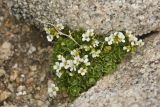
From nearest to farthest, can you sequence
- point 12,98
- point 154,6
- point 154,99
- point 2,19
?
1. point 154,99
2. point 154,6
3. point 12,98
4. point 2,19

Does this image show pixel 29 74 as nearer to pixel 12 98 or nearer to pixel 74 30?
pixel 12 98

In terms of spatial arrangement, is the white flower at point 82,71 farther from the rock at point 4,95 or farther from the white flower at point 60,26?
the rock at point 4,95

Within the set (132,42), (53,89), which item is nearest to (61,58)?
(53,89)

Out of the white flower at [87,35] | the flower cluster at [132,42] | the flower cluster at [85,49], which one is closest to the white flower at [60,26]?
the flower cluster at [85,49]

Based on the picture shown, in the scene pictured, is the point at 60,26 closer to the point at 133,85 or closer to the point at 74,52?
the point at 74,52

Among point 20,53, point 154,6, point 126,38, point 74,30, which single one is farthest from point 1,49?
point 154,6

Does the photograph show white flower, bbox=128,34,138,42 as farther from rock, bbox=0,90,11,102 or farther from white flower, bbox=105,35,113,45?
rock, bbox=0,90,11,102
